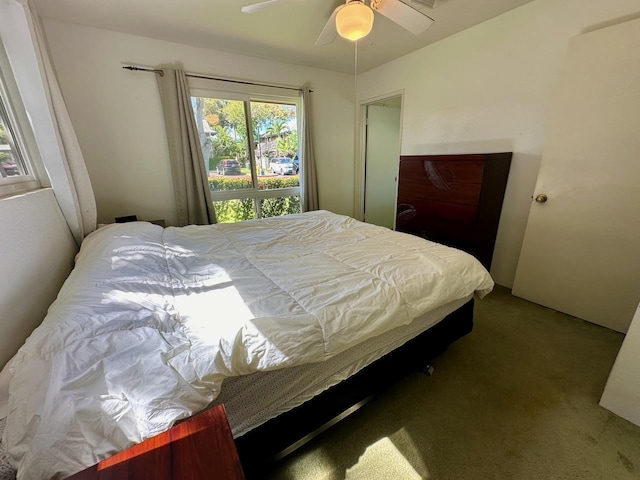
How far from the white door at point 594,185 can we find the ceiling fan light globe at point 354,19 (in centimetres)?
158

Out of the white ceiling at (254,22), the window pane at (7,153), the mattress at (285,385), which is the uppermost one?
the white ceiling at (254,22)

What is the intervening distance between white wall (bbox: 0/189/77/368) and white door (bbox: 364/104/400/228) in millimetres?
3625

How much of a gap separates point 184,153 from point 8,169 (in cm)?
144

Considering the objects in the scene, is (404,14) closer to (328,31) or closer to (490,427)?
(328,31)

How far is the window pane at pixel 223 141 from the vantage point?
2910 millimetres

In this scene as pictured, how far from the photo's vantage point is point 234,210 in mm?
3334

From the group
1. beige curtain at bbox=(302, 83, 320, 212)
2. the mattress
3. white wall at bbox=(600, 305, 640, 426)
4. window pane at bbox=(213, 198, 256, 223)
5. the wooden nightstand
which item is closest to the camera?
the wooden nightstand

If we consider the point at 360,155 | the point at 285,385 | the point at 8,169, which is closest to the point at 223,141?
the point at 8,169

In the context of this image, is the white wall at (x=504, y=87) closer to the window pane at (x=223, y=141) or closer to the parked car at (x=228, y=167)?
the window pane at (x=223, y=141)

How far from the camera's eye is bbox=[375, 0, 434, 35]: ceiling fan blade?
1587 millimetres

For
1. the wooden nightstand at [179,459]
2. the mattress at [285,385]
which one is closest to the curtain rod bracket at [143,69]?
the mattress at [285,385]

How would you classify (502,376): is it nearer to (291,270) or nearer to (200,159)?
(291,270)

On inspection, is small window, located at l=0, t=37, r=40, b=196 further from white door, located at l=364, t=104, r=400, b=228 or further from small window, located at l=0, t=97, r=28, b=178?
white door, located at l=364, t=104, r=400, b=228

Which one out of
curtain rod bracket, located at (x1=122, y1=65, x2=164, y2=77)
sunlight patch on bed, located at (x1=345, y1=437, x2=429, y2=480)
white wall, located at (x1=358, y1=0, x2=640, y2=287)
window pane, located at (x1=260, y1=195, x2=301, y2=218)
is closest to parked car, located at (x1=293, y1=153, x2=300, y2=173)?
window pane, located at (x1=260, y1=195, x2=301, y2=218)
